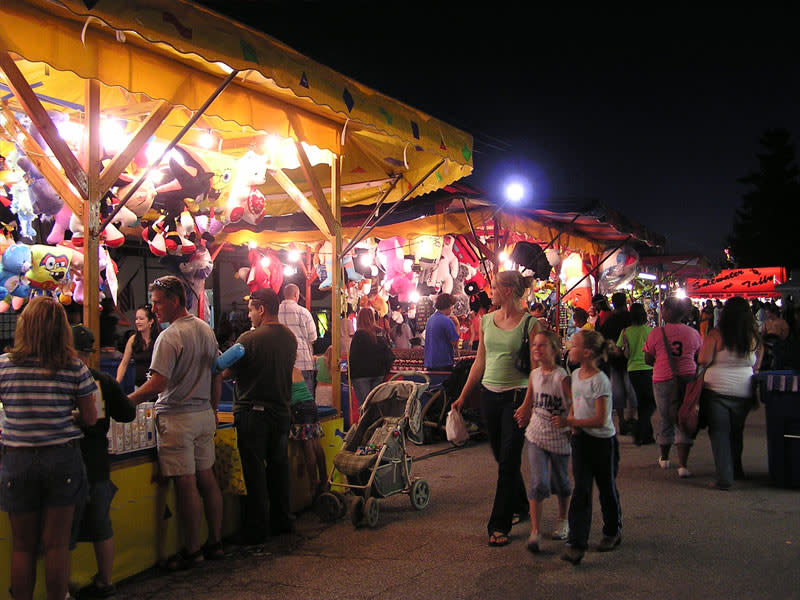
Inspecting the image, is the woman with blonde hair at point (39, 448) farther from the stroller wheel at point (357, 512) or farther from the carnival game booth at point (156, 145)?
the stroller wheel at point (357, 512)

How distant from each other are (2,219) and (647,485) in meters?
6.73

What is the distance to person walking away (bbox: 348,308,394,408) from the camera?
29.6ft

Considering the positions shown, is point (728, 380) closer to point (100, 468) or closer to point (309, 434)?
point (309, 434)

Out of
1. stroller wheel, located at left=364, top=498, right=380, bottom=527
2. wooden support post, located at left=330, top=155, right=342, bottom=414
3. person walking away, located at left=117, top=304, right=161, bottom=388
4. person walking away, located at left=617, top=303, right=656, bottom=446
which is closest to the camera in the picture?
stroller wheel, located at left=364, top=498, right=380, bottom=527

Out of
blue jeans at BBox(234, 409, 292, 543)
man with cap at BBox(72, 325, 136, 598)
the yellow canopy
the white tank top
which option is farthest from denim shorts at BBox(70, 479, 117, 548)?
the white tank top

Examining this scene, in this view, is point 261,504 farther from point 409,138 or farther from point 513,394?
point 409,138

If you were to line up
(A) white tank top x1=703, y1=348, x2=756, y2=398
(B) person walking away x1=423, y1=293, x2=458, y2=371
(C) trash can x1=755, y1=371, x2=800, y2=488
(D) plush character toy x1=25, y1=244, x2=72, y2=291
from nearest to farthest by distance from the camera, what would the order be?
(D) plush character toy x1=25, y1=244, x2=72, y2=291, (C) trash can x1=755, y1=371, x2=800, y2=488, (A) white tank top x1=703, y1=348, x2=756, y2=398, (B) person walking away x1=423, y1=293, x2=458, y2=371

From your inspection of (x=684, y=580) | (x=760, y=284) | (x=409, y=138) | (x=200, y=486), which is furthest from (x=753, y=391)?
(x=760, y=284)

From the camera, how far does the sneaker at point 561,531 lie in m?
5.38

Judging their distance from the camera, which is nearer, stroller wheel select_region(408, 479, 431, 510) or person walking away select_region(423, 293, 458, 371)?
stroller wheel select_region(408, 479, 431, 510)

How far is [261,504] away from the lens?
544 centimetres

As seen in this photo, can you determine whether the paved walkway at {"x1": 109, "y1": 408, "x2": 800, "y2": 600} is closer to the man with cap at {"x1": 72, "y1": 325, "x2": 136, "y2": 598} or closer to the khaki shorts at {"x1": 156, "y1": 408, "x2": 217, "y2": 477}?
the man with cap at {"x1": 72, "y1": 325, "x2": 136, "y2": 598}

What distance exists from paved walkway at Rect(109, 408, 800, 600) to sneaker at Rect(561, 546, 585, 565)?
0.07 m

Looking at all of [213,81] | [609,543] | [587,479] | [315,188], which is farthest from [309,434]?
[213,81]
